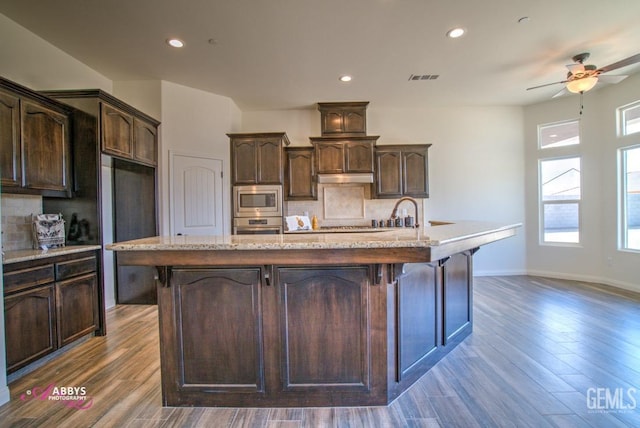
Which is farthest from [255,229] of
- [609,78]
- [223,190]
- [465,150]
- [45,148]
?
[609,78]

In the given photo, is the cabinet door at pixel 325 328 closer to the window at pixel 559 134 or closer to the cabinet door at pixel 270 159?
the cabinet door at pixel 270 159

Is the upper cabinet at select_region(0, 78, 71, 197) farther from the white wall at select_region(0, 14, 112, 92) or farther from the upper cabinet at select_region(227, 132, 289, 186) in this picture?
the upper cabinet at select_region(227, 132, 289, 186)

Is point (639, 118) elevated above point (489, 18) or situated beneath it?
situated beneath

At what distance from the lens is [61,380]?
2162 millimetres

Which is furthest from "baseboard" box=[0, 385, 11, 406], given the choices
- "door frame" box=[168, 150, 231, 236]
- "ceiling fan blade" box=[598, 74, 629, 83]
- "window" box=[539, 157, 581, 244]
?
"window" box=[539, 157, 581, 244]

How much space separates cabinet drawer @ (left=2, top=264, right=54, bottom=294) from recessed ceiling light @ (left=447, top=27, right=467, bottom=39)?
4.34 m

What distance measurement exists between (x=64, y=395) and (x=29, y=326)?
698 mm

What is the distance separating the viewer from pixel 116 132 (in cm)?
314

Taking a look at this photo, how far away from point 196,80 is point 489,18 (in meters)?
3.53

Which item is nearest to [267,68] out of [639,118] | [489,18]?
[489,18]

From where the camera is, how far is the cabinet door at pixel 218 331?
5.73ft

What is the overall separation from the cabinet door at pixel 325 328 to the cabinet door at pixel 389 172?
3.37 m

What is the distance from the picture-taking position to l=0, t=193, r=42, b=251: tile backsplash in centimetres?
259

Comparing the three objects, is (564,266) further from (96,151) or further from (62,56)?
(62,56)
